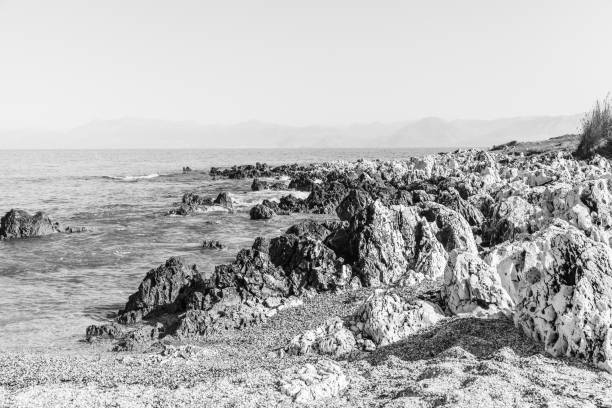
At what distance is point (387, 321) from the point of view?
438 inches

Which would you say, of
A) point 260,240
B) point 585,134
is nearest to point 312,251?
point 260,240

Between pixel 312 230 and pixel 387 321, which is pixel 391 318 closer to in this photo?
pixel 387 321

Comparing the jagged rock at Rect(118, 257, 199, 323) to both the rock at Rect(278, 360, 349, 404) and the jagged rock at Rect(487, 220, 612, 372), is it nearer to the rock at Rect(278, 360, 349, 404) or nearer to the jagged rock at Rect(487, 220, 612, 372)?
the rock at Rect(278, 360, 349, 404)

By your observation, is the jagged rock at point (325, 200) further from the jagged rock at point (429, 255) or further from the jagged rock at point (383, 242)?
the jagged rock at point (429, 255)

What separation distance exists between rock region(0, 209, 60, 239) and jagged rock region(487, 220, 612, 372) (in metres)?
27.2

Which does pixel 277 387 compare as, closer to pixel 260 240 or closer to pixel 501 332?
A: pixel 501 332

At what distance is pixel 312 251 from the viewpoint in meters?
17.3

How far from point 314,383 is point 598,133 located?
46307mm

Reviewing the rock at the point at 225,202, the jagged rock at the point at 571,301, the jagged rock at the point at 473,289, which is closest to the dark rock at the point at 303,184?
the rock at the point at 225,202

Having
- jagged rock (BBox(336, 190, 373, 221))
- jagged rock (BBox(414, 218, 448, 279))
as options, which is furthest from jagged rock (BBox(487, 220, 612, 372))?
jagged rock (BBox(336, 190, 373, 221))

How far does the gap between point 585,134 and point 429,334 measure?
4406 cm

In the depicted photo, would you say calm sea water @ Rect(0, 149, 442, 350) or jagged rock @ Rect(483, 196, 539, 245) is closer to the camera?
calm sea water @ Rect(0, 149, 442, 350)

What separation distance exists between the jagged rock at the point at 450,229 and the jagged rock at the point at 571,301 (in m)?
6.41

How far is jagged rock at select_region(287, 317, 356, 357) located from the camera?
10.9 m
